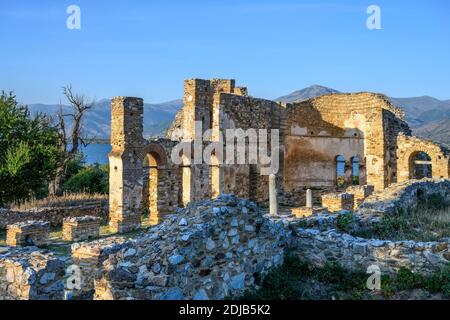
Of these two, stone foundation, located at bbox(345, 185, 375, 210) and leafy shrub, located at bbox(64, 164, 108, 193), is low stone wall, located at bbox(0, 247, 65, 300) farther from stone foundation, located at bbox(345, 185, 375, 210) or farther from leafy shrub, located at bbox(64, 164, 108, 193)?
leafy shrub, located at bbox(64, 164, 108, 193)

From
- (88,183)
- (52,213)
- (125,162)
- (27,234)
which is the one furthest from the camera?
(88,183)

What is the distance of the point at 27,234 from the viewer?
14508 mm

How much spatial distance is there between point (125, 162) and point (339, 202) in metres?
8.08

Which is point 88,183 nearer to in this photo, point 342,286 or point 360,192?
point 360,192

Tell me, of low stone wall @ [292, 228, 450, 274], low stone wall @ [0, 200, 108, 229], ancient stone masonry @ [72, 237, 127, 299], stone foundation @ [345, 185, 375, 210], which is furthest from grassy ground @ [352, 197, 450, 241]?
low stone wall @ [0, 200, 108, 229]

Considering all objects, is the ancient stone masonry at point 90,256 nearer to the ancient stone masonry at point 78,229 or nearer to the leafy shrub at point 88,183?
the ancient stone masonry at point 78,229

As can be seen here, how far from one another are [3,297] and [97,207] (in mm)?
14341

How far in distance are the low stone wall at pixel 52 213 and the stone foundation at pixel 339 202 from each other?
964 cm

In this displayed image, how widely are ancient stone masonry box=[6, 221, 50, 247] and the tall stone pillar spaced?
2872 millimetres

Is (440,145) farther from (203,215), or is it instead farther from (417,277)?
(203,215)

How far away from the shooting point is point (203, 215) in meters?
6.79

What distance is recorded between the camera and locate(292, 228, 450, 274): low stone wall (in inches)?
307

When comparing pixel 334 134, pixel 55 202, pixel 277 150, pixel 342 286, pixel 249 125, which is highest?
pixel 249 125

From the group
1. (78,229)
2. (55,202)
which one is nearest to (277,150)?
(55,202)
